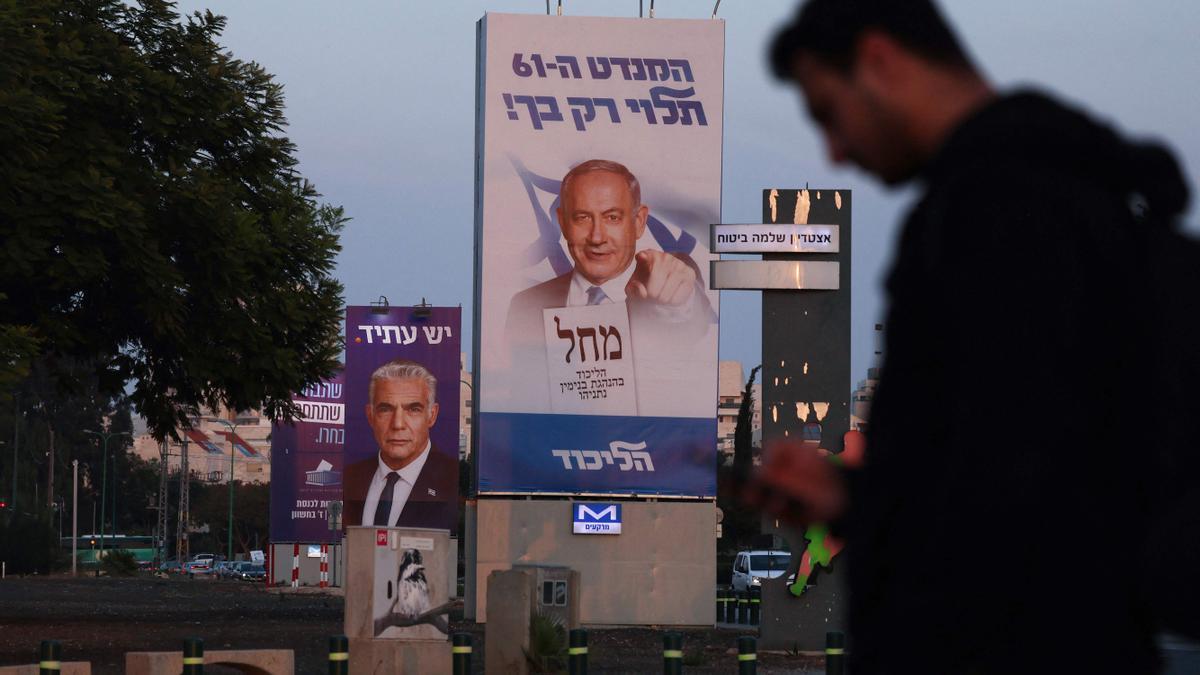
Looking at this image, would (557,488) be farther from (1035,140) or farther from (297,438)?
(1035,140)

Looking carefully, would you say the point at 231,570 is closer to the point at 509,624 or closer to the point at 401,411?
the point at 401,411

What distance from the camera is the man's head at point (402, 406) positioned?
4119cm

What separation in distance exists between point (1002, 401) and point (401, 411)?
39.6 meters

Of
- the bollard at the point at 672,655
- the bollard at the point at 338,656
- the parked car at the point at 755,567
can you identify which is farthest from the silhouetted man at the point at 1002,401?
the parked car at the point at 755,567

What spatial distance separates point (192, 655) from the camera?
42.9 feet

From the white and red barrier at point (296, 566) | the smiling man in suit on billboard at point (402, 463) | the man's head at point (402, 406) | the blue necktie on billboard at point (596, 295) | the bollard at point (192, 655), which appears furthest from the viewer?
the white and red barrier at point (296, 566)

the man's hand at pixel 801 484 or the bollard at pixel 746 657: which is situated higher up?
the man's hand at pixel 801 484

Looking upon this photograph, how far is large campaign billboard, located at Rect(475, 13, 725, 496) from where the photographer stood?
1400 inches

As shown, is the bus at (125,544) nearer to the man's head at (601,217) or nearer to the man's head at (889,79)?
the man's head at (601,217)

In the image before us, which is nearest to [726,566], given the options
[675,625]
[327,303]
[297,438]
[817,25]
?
[297,438]

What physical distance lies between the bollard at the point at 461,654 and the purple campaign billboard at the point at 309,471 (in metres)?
40.1

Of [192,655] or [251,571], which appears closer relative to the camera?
[192,655]

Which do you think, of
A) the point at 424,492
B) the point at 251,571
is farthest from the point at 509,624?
the point at 251,571

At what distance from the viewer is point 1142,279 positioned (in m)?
2.05
